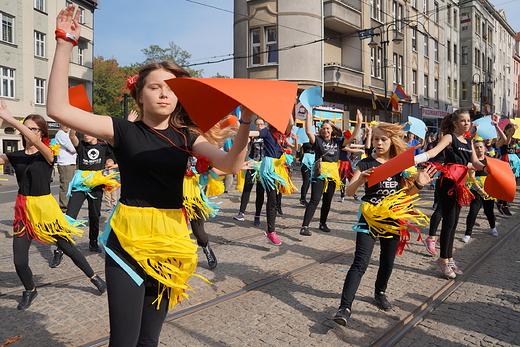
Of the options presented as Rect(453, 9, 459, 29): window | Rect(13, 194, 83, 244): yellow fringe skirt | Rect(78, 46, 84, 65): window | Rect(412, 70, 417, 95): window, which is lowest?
Rect(13, 194, 83, 244): yellow fringe skirt

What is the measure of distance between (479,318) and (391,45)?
28.3 m

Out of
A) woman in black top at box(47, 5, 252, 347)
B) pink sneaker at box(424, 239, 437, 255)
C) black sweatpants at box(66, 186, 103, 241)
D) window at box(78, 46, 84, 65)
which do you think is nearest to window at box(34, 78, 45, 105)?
window at box(78, 46, 84, 65)

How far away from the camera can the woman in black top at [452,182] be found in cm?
499

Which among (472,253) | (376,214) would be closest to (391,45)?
(472,253)

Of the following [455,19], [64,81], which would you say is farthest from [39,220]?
[455,19]

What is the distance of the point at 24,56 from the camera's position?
85.0 feet

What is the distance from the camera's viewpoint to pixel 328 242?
670 centimetres

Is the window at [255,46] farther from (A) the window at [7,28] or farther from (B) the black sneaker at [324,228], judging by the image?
(B) the black sneaker at [324,228]

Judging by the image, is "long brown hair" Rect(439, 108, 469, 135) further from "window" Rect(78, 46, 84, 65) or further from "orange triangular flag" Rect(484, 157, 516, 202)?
"window" Rect(78, 46, 84, 65)

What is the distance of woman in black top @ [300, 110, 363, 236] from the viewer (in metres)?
7.13

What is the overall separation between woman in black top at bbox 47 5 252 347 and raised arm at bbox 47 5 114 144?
84mm

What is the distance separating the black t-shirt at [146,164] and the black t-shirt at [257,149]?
5.93m

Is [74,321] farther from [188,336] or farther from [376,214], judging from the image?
[376,214]

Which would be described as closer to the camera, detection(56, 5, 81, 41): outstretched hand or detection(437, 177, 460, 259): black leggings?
detection(56, 5, 81, 41): outstretched hand
